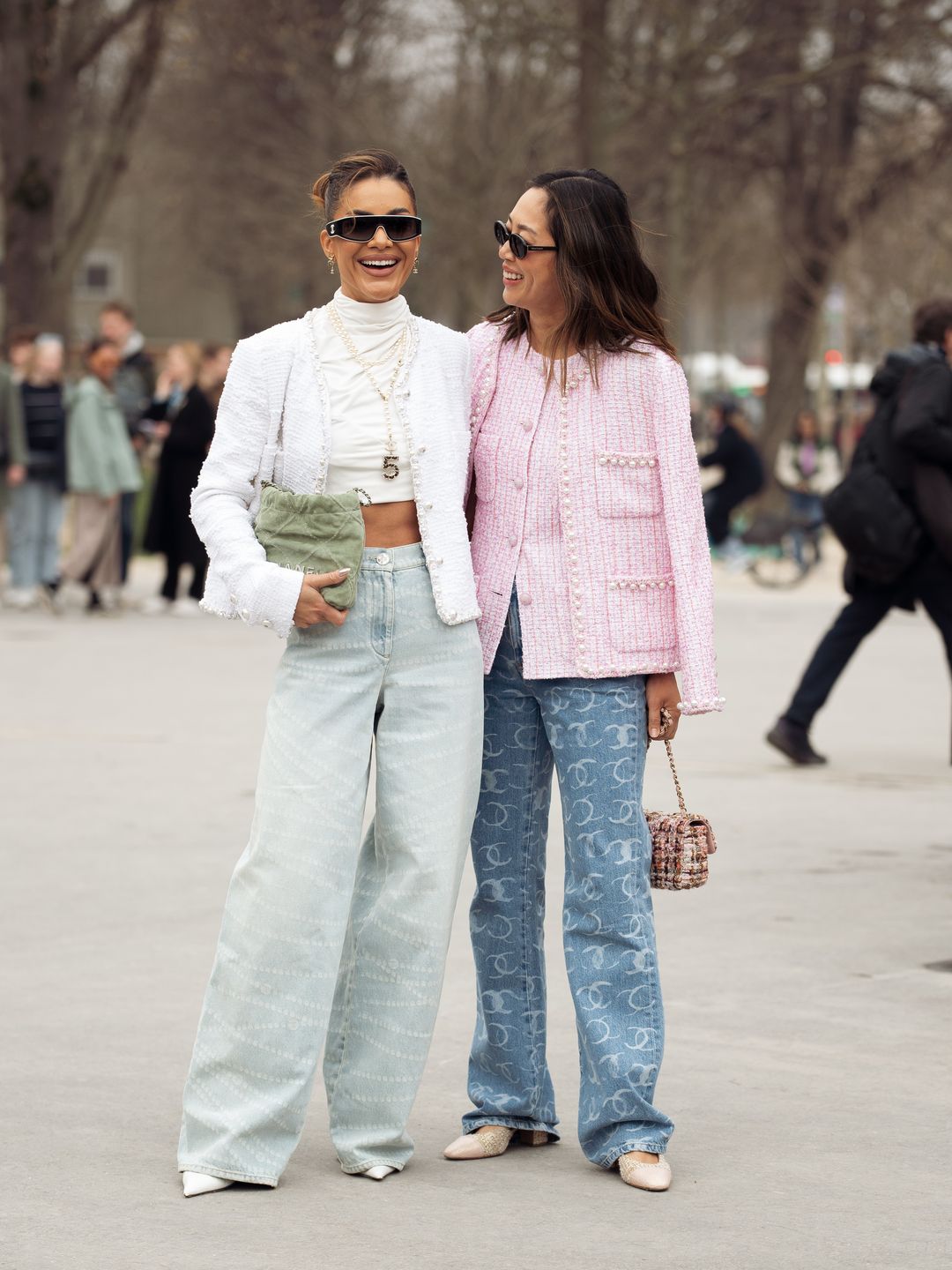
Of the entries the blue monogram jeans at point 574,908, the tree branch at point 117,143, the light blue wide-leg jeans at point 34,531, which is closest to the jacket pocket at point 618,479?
the blue monogram jeans at point 574,908

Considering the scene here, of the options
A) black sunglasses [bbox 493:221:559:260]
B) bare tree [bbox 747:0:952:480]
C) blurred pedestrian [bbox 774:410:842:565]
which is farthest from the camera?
bare tree [bbox 747:0:952:480]

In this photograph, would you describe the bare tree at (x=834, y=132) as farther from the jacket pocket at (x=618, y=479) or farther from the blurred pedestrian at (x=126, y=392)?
the jacket pocket at (x=618, y=479)

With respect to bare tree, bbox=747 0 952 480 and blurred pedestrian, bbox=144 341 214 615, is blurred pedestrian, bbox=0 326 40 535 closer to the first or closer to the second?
blurred pedestrian, bbox=144 341 214 615

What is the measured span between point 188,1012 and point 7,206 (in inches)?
780

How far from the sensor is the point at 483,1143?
455 centimetres

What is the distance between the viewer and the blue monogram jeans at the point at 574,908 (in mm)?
4410

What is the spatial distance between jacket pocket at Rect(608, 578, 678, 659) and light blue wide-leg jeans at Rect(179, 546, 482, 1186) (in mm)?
275

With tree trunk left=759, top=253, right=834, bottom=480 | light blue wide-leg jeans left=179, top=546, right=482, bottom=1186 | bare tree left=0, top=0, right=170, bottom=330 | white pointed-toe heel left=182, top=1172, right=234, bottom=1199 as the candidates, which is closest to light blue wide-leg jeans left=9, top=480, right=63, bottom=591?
bare tree left=0, top=0, right=170, bottom=330

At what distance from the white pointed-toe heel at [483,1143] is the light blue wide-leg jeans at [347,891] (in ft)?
0.47

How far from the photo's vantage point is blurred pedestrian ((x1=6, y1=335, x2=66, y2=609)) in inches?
665

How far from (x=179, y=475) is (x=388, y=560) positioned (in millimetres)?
12717

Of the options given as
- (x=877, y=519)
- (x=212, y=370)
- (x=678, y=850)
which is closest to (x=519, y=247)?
(x=678, y=850)

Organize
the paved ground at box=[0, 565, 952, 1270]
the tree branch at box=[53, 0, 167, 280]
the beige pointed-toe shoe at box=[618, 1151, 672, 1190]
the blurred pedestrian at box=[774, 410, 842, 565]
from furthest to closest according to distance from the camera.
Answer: the tree branch at box=[53, 0, 167, 280] → the blurred pedestrian at box=[774, 410, 842, 565] → the beige pointed-toe shoe at box=[618, 1151, 672, 1190] → the paved ground at box=[0, 565, 952, 1270]

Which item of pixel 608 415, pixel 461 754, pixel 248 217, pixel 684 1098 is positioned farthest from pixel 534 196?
pixel 248 217
